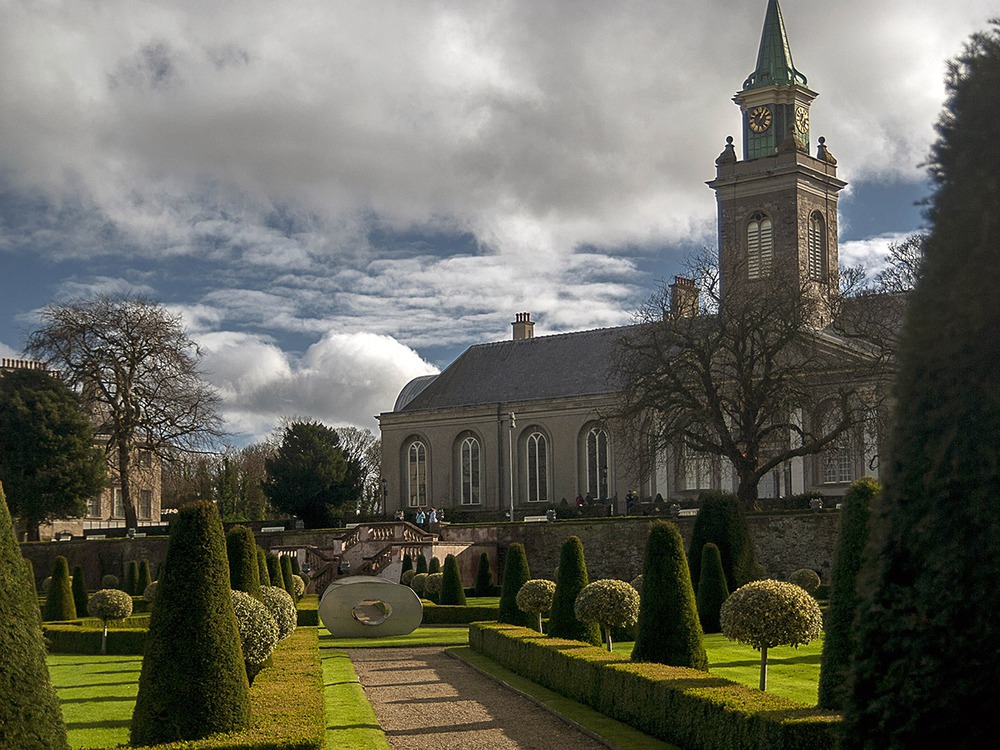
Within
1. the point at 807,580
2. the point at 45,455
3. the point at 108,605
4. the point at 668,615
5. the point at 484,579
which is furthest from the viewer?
the point at 45,455

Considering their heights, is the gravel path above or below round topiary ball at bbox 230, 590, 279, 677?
below

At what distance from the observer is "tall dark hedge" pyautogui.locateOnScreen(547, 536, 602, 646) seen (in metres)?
20.9

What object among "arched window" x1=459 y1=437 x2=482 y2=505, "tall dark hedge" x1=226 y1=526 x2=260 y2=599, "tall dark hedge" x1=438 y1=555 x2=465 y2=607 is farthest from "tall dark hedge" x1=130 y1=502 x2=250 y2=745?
"arched window" x1=459 y1=437 x2=482 y2=505

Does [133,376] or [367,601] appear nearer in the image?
[367,601]

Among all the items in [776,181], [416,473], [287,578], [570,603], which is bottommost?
[287,578]

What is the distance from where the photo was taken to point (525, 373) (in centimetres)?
6806

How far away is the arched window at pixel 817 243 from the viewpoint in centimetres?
6350

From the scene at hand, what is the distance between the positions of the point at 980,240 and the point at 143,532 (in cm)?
5503

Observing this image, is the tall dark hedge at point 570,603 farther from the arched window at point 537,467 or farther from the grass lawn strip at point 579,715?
the arched window at point 537,467

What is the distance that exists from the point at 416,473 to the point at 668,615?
52749 millimetres

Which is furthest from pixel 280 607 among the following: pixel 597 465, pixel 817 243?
pixel 817 243

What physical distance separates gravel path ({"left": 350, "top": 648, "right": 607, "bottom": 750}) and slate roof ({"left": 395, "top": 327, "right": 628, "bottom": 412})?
137 ft

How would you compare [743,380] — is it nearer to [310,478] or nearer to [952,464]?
[310,478]

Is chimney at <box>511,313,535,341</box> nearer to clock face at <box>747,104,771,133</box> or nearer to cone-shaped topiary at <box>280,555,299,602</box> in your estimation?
clock face at <box>747,104,771,133</box>
